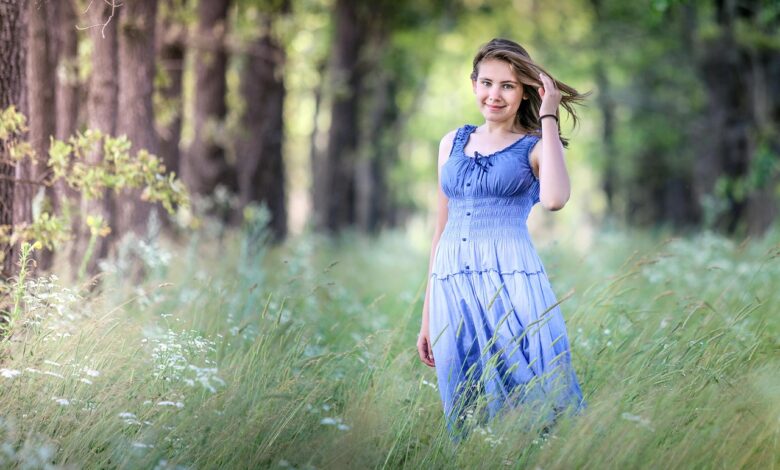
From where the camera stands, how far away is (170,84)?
47.1ft

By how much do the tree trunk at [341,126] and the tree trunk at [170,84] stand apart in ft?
15.0

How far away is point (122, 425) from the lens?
13.3 feet

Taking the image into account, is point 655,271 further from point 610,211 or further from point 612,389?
point 610,211

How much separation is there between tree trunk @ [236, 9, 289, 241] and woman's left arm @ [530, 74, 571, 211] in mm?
12147

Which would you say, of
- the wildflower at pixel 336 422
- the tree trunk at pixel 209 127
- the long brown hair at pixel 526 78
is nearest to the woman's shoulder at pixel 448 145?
the long brown hair at pixel 526 78

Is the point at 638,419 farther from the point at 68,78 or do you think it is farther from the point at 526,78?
the point at 68,78

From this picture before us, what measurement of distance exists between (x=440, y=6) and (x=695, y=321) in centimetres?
2005

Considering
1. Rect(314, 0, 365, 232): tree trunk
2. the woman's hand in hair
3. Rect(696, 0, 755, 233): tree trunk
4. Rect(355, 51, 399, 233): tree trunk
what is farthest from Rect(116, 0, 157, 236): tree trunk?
Rect(355, 51, 399, 233): tree trunk

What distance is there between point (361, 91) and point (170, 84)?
348 inches

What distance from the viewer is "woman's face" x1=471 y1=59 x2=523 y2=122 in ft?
15.3

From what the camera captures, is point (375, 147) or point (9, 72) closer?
point (9, 72)

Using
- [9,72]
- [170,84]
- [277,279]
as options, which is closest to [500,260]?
[9,72]

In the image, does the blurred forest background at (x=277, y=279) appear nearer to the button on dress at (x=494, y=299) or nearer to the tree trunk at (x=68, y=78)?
the tree trunk at (x=68, y=78)

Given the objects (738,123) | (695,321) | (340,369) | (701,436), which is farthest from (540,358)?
(738,123)
